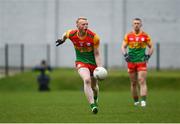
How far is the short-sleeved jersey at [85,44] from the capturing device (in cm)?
1800

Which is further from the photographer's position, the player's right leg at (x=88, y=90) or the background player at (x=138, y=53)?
the background player at (x=138, y=53)

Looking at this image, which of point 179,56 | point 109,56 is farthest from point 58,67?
point 179,56

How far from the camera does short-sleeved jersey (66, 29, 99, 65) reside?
1800 cm

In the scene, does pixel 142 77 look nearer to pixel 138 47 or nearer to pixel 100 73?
pixel 138 47

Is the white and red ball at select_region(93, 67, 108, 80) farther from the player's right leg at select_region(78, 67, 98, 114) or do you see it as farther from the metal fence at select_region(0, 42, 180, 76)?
the metal fence at select_region(0, 42, 180, 76)

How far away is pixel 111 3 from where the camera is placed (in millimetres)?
48719

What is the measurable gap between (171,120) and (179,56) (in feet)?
104

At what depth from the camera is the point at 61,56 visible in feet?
162

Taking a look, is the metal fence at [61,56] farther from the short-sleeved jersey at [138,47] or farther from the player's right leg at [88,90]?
the player's right leg at [88,90]

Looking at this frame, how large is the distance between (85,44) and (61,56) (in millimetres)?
31435

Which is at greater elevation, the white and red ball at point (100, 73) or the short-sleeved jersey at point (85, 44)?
the short-sleeved jersey at point (85, 44)

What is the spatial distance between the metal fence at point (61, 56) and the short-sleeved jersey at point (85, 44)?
1043 inches

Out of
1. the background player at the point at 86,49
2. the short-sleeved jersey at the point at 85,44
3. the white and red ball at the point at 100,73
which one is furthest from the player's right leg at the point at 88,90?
the short-sleeved jersey at the point at 85,44

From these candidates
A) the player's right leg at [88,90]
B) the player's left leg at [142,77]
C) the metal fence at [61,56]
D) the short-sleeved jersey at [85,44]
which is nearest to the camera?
the player's right leg at [88,90]
